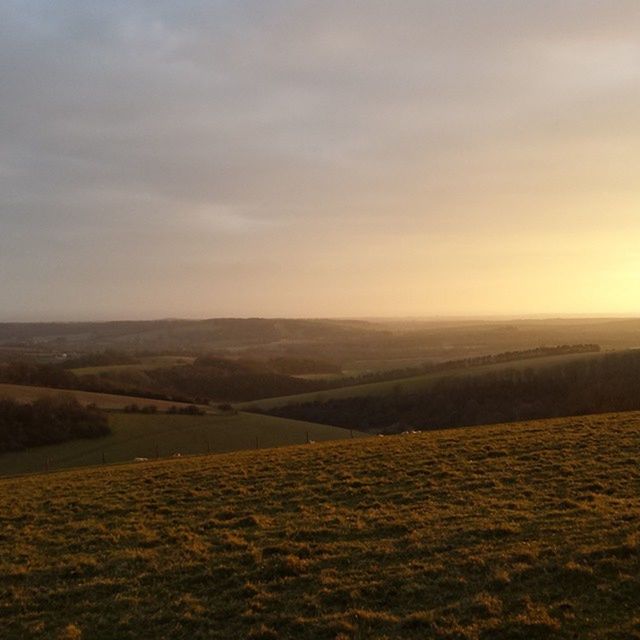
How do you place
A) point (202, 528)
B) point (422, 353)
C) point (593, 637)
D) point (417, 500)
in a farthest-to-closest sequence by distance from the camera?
1. point (422, 353)
2. point (417, 500)
3. point (202, 528)
4. point (593, 637)

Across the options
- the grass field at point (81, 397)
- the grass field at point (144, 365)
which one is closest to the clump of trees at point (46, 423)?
the grass field at point (81, 397)

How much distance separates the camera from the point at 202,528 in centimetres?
1359

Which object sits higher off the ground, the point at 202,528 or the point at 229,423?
the point at 202,528

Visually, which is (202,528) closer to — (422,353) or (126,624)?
(126,624)

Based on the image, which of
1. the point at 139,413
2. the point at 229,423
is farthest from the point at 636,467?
the point at 139,413

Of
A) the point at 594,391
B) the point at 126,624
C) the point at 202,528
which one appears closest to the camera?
the point at 126,624

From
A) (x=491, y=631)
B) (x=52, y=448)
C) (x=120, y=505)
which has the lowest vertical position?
(x=52, y=448)

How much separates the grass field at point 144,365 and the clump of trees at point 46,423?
3559 centimetres

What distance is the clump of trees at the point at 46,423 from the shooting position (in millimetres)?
50344

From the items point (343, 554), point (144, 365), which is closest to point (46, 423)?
point (343, 554)

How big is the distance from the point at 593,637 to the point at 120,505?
1279 centimetres

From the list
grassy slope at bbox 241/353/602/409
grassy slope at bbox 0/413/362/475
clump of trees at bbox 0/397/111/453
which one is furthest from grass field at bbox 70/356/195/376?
grassy slope at bbox 0/413/362/475

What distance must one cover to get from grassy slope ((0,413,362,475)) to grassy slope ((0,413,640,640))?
24476 millimetres

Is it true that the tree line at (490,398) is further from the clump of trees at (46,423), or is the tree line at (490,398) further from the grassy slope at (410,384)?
the clump of trees at (46,423)
